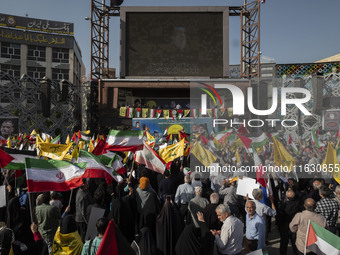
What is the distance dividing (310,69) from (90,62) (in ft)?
67.9

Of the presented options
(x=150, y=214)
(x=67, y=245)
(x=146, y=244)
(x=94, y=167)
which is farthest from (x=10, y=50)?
(x=146, y=244)

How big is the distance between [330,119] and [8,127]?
26050 mm

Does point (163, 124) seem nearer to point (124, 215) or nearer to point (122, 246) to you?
point (124, 215)

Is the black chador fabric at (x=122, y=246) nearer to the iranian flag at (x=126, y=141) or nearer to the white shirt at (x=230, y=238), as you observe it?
the white shirt at (x=230, y=238)

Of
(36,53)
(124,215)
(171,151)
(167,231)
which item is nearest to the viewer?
Answer: (167,231)

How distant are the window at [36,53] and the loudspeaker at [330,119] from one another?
42466mm

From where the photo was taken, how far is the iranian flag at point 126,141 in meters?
9.86

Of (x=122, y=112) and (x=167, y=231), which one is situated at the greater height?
(x=122, y=112)

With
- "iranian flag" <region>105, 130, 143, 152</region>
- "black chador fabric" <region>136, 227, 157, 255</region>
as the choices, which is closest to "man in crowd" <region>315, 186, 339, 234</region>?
"black chador fabric" <region>136, 227, 157, 255</region>

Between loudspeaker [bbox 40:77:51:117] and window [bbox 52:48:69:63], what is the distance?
27.6m

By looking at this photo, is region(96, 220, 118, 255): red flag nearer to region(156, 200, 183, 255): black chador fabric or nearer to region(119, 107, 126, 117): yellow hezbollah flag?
region(156, 200, 183, 255): black chador fabric

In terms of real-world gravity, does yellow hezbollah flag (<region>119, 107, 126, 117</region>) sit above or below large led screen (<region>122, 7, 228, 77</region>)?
below

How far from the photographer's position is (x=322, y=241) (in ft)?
15.1

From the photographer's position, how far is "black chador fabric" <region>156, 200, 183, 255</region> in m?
5.94
